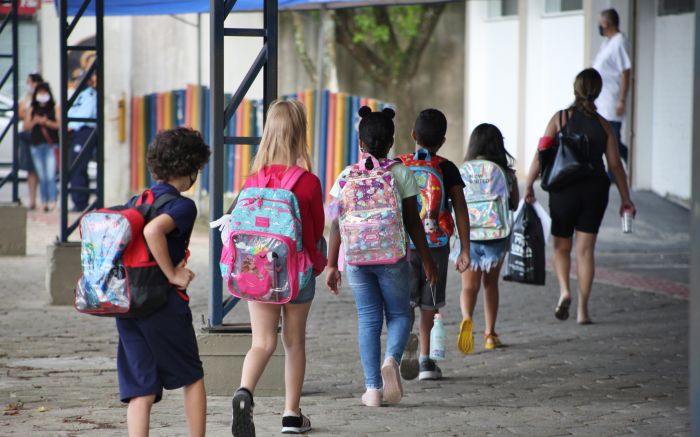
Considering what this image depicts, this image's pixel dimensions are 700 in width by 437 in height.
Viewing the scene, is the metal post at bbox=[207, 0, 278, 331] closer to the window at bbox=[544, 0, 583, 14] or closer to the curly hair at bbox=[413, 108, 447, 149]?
the curly hair at bbox=[413, 108, 447, 149]

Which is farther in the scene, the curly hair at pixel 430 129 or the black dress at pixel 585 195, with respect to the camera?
the black dress at pixel 585 195

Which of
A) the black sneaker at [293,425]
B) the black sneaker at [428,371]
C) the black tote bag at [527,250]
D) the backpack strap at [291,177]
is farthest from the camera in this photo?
the black tote bag at [527,250]

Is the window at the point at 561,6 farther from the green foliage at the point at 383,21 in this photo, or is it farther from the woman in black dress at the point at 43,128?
the woman in black dress at the point at 43,128

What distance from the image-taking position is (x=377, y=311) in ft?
22.7

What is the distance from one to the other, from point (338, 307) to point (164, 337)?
5852 mm

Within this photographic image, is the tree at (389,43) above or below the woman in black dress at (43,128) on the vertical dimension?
above

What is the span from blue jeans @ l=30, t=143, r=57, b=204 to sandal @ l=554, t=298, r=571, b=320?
12.1 m

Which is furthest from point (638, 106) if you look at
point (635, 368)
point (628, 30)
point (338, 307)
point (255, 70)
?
point (255, 70)

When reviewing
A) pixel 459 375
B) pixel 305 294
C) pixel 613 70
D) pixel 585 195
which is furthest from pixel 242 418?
pixel 613 70

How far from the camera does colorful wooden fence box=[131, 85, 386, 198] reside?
19.0 metres

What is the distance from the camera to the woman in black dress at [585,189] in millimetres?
9648

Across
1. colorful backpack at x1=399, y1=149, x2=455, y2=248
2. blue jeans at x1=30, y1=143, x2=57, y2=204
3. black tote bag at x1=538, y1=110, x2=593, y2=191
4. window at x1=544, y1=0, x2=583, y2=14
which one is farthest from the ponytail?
blue jeans at x1=30, y1=143, x2=57, y2=204

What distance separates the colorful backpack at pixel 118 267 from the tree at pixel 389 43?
19309 mm

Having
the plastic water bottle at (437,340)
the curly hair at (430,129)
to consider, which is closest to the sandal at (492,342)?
the plastic water bottle at (437,340)
